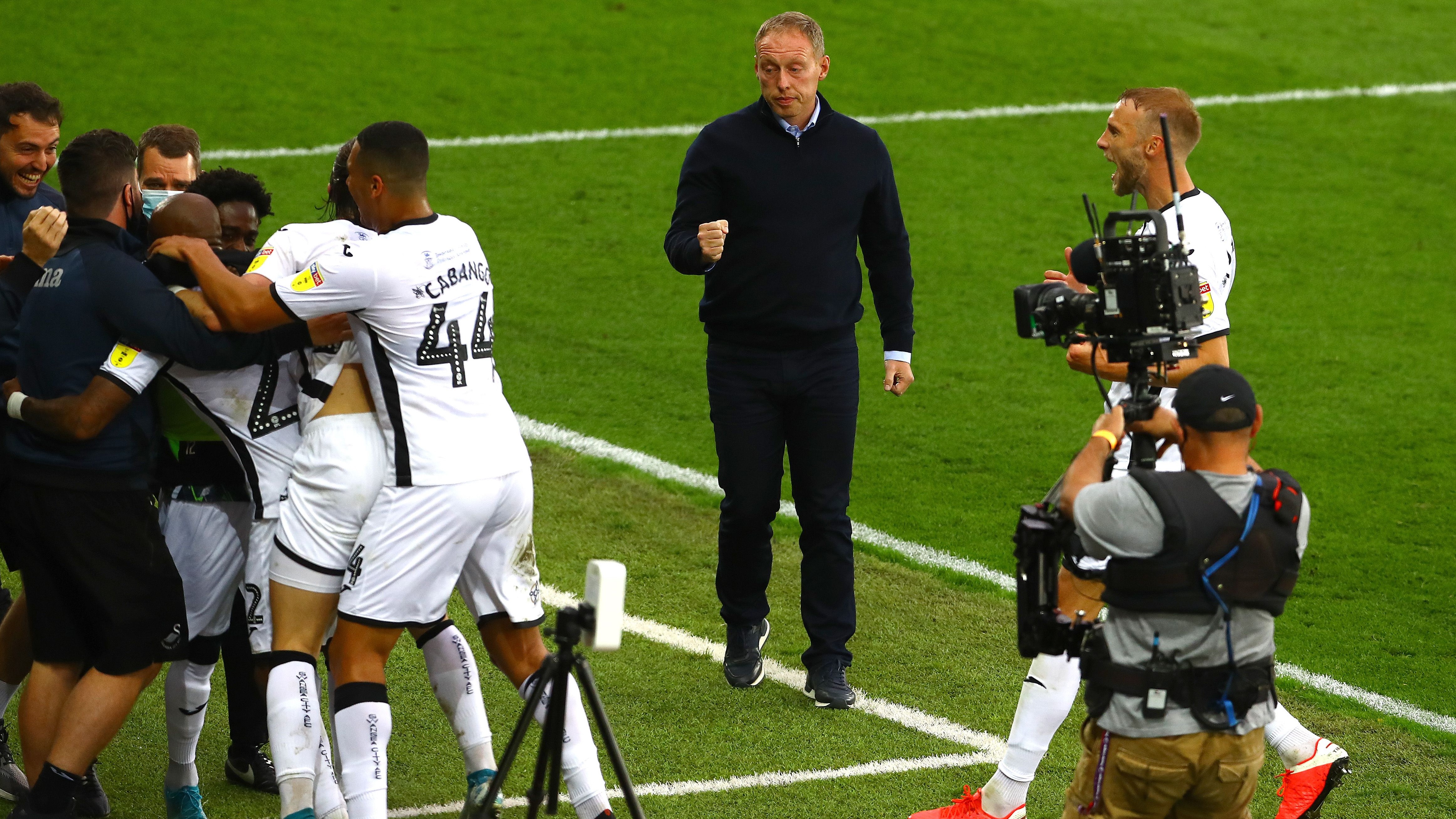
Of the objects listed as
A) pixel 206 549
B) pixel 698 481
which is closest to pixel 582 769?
pixel 206 549

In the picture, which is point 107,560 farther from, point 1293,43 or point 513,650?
point 1293,43

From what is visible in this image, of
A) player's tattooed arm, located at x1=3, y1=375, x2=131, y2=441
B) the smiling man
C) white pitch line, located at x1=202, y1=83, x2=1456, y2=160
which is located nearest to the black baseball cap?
player's tattooed arm, located at x1=3, y1=375, x2=131, y2=441

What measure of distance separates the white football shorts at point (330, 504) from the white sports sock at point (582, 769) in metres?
0.67

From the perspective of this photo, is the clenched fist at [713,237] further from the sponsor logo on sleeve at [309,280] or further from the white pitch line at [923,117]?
the white pitch line at [923,117]

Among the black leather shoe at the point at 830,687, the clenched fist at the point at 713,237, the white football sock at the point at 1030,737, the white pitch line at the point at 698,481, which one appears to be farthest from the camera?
the white pitch line at the point at 698,481

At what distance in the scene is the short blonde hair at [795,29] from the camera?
5805 mm

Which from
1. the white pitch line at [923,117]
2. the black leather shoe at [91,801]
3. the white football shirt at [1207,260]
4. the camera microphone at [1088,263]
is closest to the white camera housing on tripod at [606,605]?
the camera microphone at [1088,263]

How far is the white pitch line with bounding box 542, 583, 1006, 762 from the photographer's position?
5.56 meters

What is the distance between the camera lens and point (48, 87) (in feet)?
46.1

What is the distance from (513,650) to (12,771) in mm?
1697

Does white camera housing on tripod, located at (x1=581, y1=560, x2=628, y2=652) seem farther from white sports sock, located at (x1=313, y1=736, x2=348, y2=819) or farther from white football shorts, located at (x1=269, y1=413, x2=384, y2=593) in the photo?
white sports sock, located at (x1=313, y1=736, x2=348, y2=819)

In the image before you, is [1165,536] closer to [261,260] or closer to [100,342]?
[261,260]

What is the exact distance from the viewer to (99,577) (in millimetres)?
4492

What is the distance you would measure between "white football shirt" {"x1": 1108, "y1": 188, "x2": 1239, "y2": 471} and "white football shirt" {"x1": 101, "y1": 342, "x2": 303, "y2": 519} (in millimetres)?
2361
